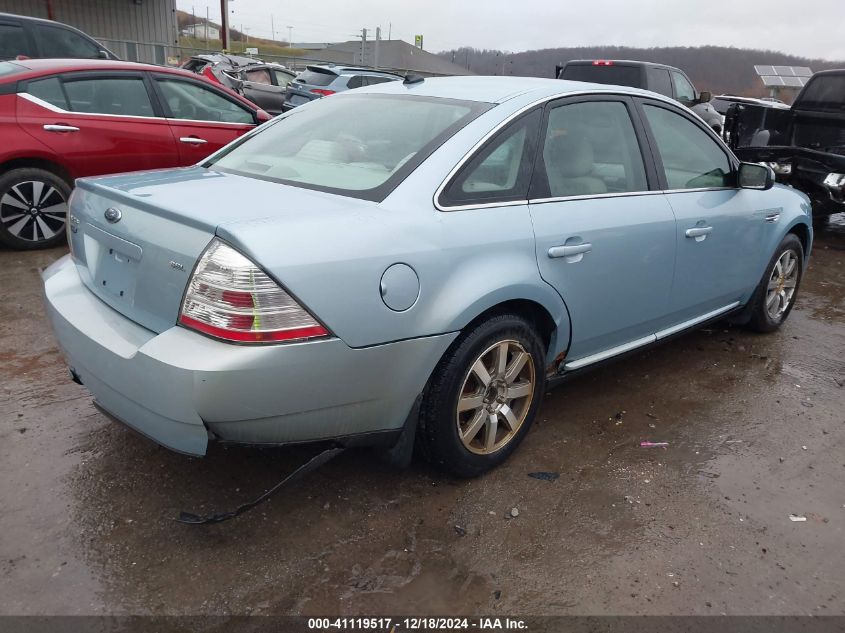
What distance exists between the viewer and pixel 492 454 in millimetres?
2883

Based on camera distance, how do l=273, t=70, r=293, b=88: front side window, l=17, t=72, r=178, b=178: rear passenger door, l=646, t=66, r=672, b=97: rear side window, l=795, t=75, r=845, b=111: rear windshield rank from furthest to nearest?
l=273, t=70, r=293, b=88: front side window
l=646, t=66, r=672, b=97: rear side window
l=795, t=75, r=845, b=111: rear windshield
l=17, t=72, r=178, b=178: rear passenger door

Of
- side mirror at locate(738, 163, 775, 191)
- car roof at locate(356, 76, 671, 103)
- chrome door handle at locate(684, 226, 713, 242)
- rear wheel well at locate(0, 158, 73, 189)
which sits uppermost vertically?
car roof at locate(356, 76, 671, 103)

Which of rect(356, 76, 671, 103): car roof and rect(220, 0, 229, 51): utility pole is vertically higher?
rect(220, 0, 229, 51): utility pole

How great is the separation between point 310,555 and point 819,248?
752cm

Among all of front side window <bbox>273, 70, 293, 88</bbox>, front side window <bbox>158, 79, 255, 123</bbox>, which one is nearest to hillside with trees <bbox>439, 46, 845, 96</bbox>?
front side window <bbox>273, 70, 293, 88</bbox>

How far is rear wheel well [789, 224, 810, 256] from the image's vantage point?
4624 millimetres

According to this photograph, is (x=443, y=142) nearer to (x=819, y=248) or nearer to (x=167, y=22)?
(x=819, y=248)

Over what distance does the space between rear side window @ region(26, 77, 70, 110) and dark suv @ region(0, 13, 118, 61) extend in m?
4.29

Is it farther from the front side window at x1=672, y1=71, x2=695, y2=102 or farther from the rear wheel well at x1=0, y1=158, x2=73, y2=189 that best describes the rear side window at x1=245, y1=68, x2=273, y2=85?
the rear wheel well at x1=0, y1=158, x2=73, y2=189

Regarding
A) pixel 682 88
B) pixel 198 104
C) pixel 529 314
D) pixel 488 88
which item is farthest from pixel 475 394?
pixel 682 88

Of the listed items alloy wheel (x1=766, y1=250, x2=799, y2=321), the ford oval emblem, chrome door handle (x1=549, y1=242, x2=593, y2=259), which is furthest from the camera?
alloy wheel (x1=766, y1=250, x2=799, y2=321)

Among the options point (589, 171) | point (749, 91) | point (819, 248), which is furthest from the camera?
point (749, 91)

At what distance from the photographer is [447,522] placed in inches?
102

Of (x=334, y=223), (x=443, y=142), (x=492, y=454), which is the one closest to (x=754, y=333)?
(x=492, y=454)
